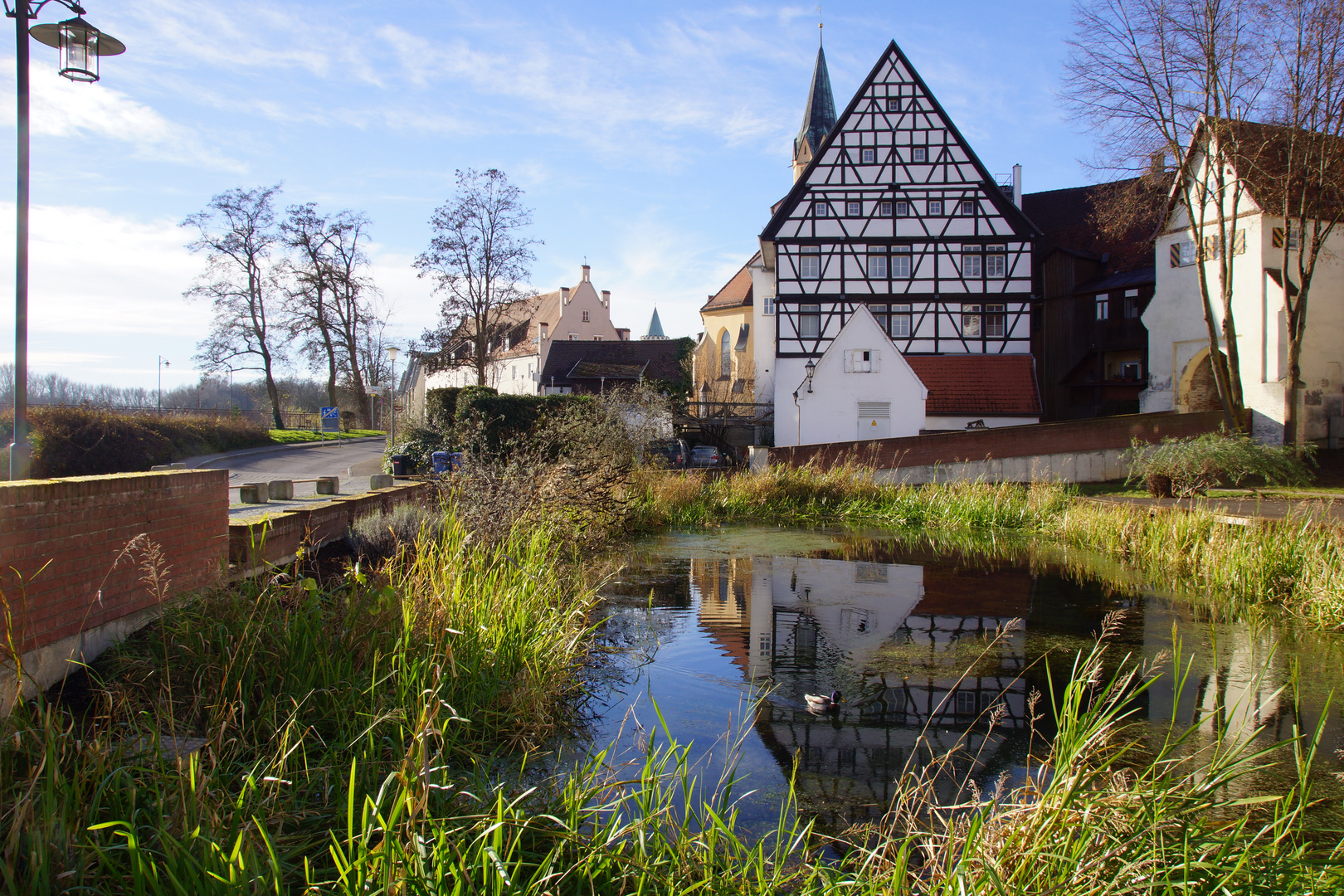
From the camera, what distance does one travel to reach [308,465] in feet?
Result: 81.1

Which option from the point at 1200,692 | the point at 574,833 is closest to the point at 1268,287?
the point at 1200,692

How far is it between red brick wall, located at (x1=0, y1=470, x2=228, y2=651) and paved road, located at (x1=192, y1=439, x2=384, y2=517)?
22.9ft

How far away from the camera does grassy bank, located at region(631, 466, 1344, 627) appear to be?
9453mm

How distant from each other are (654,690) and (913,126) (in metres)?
32.3

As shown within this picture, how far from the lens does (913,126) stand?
33812 mm

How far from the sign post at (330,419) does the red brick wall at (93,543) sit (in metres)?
30.7

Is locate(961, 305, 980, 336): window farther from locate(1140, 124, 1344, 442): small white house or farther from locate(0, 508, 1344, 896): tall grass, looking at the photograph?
locate(0, 508, 1344, 896): tall grass

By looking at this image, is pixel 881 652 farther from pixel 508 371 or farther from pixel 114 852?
pixel 508 371

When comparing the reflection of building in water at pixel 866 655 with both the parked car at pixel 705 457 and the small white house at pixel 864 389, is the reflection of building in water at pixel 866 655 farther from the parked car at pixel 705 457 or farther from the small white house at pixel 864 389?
the parked car at pixel 705 457

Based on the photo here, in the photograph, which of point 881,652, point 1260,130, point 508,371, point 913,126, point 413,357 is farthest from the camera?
point 508,371

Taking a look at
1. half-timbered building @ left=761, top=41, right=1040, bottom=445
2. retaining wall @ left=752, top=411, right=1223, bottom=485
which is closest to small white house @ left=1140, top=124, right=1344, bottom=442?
retaining wall @ left=752, top=411, right=1223, bottom=485

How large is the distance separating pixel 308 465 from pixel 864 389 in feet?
57.2

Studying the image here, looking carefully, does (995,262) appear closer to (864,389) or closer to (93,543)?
(864,389)

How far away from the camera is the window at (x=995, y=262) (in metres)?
34.0
